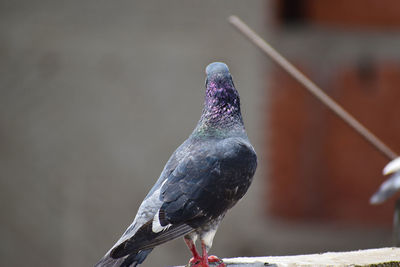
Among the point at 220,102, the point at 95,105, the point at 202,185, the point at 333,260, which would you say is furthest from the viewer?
the point at 95,105

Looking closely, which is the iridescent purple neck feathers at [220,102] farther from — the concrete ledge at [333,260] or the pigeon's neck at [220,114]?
the concrete ledge at [333,260]

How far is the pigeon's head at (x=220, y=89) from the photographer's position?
2.11 metres

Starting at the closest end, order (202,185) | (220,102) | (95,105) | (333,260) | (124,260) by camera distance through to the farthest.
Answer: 1. (124,260)
2. (202,185)
3. (220,102)
4. (333,260)
5. (95,105)

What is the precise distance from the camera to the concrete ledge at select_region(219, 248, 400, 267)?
2195 mm

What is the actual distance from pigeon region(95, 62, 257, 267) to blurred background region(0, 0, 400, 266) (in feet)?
7.03

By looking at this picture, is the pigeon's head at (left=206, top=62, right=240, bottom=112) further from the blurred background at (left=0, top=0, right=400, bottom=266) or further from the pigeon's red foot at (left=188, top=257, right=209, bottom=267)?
the blurred background at (left=0, top=0, right=400, bottom=266)

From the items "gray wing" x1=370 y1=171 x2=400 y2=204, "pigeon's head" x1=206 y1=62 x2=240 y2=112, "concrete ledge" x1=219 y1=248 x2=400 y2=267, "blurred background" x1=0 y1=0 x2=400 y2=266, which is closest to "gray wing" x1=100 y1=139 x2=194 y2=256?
"pigeon's head" x1=206 y1=62 x2=240 y2=112

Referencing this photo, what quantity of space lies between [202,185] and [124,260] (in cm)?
28

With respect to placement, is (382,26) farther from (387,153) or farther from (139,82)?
(387,153)

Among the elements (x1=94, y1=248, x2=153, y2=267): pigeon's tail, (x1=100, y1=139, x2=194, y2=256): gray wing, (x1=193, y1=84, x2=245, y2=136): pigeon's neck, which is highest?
(x1=193, y1=84, x2=245, y2=136): pigeon's neck

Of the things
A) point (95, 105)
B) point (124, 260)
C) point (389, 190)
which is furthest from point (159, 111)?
point (124, 260)

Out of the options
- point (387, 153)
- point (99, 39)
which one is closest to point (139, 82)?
point (99, 39)

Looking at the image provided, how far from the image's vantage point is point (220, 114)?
2135mm

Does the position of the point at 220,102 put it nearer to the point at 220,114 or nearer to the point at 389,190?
the point at 220,114
